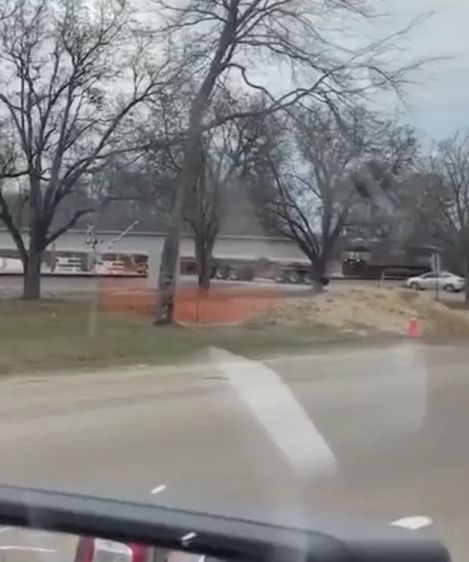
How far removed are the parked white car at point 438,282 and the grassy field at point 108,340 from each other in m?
1.99

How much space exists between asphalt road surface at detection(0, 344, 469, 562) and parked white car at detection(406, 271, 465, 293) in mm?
6642

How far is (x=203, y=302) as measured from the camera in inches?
1007

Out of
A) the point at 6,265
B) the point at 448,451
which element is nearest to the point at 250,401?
the point at 448,451

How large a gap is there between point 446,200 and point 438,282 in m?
5.65

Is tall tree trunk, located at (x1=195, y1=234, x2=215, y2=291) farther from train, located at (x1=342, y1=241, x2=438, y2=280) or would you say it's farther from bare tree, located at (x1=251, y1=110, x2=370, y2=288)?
train, located at (x1=342, y1=241, x2=438, y2=280)

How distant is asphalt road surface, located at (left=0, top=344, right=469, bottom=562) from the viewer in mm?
7187

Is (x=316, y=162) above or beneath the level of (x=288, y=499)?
above

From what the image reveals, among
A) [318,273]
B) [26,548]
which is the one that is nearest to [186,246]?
[318,273]

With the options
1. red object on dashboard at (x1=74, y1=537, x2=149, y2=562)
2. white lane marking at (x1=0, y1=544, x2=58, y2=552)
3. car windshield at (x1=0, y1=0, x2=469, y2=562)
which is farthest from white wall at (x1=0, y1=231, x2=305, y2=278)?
red object on dashboard at (x1=74, y1=537, x2=149, y2=562)

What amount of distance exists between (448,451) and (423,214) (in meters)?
9.52

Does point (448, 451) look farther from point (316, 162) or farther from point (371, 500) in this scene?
point (316, 162)

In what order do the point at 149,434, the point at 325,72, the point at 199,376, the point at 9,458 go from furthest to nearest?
the point at 325,72 < the point at 199,376 < the point at 149,434 < the point at 9,458

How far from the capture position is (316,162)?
1822 cm

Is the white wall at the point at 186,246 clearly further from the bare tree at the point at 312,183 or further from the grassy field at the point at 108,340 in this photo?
the grassy field at the point at 108,340
